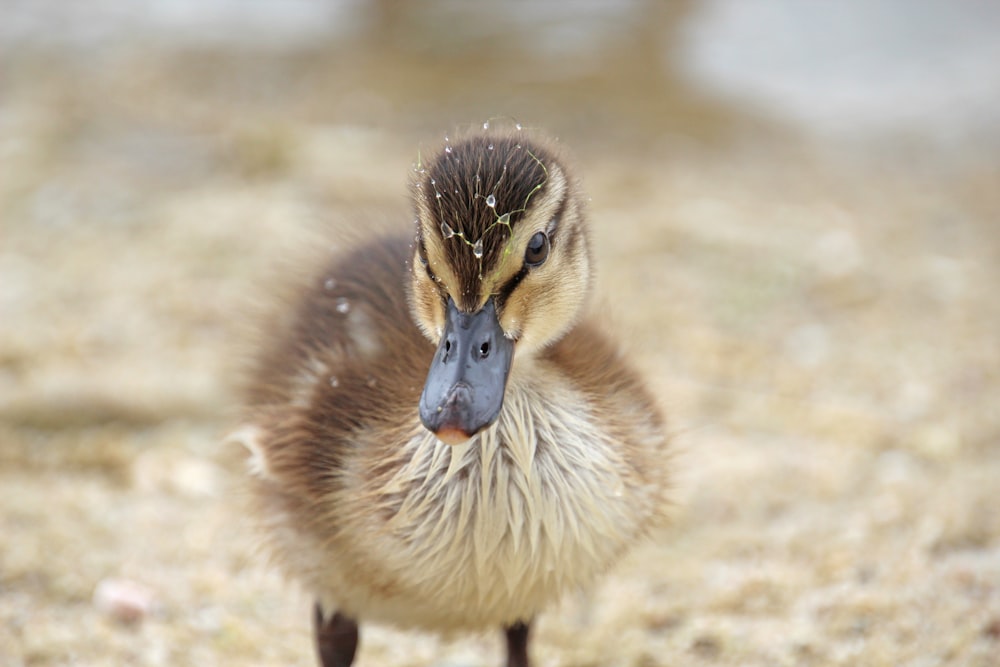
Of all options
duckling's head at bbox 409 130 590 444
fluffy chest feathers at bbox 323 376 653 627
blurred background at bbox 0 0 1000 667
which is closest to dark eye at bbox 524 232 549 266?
duckling's head at bbox 409 130 590 444

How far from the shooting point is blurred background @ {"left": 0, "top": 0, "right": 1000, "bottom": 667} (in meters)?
3.26

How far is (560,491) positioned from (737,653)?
0.99 meters

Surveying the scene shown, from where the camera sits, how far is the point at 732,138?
285 inches

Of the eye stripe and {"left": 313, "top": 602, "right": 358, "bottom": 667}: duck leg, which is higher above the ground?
the eye stripe

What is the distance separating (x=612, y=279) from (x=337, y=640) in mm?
2794

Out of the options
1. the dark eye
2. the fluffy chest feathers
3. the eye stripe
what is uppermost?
the dark eye

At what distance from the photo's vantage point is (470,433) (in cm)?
211

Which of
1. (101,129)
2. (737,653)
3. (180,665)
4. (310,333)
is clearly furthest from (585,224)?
(101,129)

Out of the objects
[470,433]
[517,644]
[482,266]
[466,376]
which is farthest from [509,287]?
[517,644]

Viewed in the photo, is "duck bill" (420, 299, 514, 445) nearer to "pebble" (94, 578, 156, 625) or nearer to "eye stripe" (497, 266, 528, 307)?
"eye stripe" (497, 266, 528, 307)

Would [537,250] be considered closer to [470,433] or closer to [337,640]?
[470,433]

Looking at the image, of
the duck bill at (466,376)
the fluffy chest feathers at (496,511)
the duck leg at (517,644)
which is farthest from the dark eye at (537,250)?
the duck leg at (517,644)

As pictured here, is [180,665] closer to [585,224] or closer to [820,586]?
[585,224]

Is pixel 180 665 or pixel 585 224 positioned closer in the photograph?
pixel 585 224
